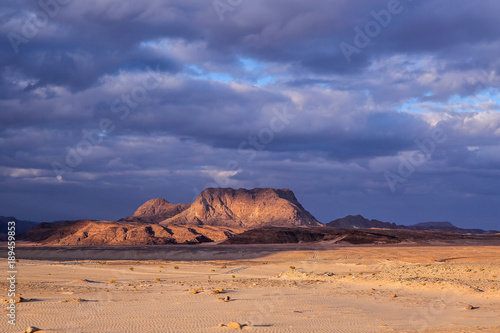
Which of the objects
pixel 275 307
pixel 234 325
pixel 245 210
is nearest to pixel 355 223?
pixel 245 210

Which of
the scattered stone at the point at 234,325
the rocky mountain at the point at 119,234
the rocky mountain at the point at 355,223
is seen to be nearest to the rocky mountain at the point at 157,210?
the rocky mountain at the point at 119,234

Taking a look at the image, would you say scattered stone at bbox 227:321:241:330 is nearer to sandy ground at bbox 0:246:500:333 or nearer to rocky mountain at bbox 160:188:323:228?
sandy ground at bbox 0:246:500:333

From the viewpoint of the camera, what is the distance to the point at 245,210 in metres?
137

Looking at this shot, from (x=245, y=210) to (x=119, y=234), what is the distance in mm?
56133

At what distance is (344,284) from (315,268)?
498 inches

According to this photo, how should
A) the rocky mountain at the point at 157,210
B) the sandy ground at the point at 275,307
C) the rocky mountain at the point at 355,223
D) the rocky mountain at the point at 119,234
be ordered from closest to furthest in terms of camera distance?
the sandy ground at the point at 275,307
the rocky mountain at the point at 119,234
the rocky mountain at the point at 157,210
the rocky mountain at the point at 355,223

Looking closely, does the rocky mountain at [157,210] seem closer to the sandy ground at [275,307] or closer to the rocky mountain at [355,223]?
the rocky mountain at [355,223]

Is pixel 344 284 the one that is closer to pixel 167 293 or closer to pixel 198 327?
pixel 167 293

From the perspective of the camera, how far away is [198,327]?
34.3ft

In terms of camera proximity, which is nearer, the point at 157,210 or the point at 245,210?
the point at 245,210

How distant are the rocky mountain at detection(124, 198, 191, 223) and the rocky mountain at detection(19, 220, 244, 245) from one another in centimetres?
3582

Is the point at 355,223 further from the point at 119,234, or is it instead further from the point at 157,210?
the point at 119,234

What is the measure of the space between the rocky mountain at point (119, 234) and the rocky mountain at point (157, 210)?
3582cm

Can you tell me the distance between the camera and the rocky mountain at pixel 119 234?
3231 inches
